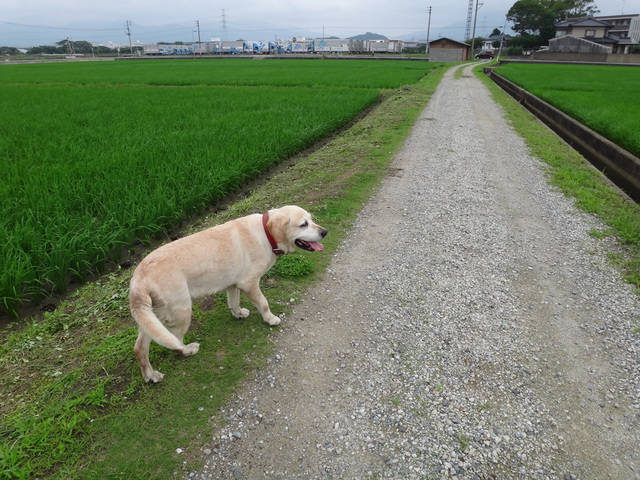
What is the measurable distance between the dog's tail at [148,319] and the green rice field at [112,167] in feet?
6.89

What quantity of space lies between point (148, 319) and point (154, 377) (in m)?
0.66

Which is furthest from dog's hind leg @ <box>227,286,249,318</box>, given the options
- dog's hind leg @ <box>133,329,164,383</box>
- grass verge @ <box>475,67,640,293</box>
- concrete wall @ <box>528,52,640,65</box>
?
concrete wall @ <box>528,52,640,65</box>

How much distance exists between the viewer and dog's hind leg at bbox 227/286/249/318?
11.6 feet

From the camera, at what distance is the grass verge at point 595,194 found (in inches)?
191

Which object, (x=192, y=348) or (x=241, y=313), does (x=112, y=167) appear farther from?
(x=192, y=348)

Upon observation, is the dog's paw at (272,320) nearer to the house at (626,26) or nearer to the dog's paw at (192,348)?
the dog's paw at (192,348)

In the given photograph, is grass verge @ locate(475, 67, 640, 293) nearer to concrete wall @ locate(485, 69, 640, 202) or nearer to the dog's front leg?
concrete wall @ locate(485, 69, 640, 202)

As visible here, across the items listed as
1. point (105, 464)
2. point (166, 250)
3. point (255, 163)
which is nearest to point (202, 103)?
point (255, 163)

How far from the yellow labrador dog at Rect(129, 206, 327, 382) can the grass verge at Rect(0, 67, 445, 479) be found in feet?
0.67

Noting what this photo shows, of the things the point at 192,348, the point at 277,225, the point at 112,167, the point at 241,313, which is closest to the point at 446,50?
the point at 112,167

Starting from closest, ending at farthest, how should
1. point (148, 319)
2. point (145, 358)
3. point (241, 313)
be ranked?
point (148, 319) < point (145, 358) < point (241, 313)

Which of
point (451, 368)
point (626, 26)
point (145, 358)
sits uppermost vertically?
point (626, 26)

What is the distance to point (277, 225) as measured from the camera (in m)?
3.25

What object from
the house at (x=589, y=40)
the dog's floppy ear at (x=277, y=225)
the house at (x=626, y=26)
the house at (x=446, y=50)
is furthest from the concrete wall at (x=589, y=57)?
the dog's floppy ear at (x=277, y=225)
